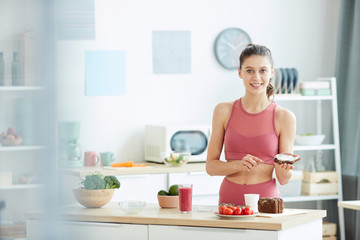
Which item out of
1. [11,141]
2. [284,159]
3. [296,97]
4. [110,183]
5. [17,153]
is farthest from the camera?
[296,97]

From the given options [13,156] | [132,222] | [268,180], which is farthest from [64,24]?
[268,180]

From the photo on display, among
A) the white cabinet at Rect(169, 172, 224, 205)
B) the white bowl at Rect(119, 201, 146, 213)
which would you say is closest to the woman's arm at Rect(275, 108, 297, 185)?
the white bowl at Rect(119, 201, 146, 213)

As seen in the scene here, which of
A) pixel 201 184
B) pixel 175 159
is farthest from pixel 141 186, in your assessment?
pixel 201 184

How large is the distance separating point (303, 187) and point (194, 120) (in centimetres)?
113

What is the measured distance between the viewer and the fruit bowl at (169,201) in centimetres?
275

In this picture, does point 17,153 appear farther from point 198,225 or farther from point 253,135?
point 253,135

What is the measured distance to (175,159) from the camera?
14.9 ft

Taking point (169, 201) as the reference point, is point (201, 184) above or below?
below

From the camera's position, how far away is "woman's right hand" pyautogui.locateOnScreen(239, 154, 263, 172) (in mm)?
2491

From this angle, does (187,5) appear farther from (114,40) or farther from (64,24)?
(64,24)

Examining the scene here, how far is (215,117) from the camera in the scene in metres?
2.81

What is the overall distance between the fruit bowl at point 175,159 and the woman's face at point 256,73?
1979mm

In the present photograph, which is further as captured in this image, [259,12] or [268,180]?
[259,12]

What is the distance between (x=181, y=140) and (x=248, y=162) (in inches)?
85.6
